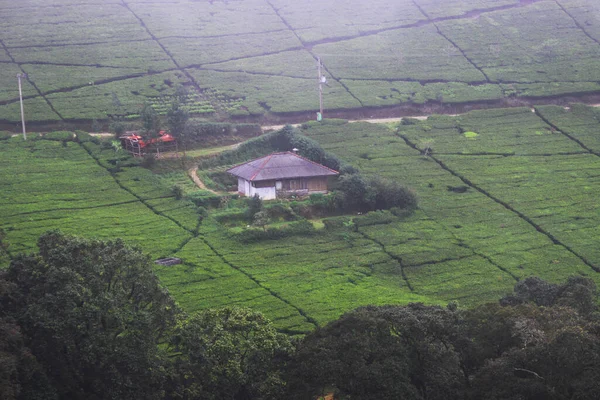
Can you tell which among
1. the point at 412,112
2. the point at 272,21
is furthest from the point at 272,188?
the point at 272,21

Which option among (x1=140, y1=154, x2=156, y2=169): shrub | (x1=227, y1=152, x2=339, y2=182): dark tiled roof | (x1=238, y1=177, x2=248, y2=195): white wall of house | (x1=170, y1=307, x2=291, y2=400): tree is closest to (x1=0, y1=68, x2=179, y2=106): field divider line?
(x1=140, y1=154, x2=156, y2=169): shrub

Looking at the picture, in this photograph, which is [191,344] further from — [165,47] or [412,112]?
[165,47]

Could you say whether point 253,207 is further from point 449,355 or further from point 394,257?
point 449,355

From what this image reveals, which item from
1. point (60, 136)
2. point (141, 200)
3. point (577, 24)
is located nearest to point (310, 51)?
point (577, 24)

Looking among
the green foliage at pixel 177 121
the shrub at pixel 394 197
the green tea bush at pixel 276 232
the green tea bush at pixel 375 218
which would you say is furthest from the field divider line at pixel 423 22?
the green tea bush at pixel 276 232

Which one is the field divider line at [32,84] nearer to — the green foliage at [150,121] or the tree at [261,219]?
the green foliage at [150,121]

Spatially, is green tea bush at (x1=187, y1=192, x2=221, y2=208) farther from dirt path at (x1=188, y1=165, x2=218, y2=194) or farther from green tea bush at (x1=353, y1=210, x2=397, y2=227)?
green tea bush at (x1=353, y1=210, x2=397, y2=227)
